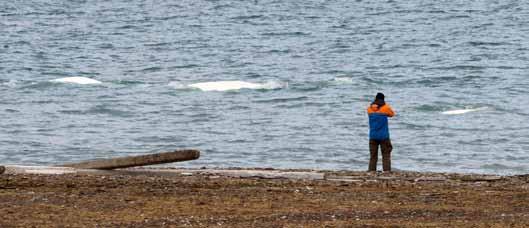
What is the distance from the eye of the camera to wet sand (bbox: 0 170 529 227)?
14633 mm

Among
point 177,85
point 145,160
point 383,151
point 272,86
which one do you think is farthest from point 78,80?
point 145,160

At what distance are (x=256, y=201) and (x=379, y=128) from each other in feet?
19.6

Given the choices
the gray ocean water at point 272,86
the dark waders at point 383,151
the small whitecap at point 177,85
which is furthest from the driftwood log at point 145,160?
the small whitecap at point 177,85

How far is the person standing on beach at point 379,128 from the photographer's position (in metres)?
21.3

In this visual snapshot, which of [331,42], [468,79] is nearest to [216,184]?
[468,79]

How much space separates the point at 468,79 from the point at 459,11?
37.7 meters

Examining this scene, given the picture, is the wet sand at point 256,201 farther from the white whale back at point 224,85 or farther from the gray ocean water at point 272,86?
the white whale back at point 224,85

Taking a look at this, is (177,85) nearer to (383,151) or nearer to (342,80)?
(342,80)

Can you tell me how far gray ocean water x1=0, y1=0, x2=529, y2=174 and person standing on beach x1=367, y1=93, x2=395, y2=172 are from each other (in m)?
4.68

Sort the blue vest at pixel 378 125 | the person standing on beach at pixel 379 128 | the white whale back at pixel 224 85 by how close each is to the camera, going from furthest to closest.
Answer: the white whale back at pixel 224 85, the blue vest at pixel 378 125, the person standing on beach at pixel 379 128

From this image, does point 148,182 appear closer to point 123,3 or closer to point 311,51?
point 311,51

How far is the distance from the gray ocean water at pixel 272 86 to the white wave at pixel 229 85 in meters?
0.12

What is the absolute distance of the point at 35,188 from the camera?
56.2 feet

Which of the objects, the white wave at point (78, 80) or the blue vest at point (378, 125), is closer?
the blue vest at point (378, 125)
